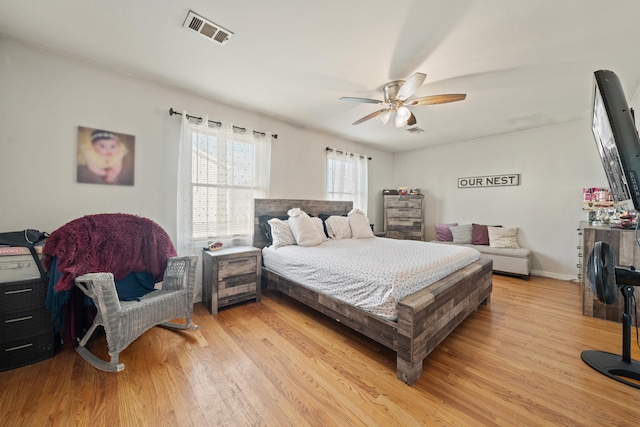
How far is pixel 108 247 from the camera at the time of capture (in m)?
2.00

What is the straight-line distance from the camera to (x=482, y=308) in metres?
2.82

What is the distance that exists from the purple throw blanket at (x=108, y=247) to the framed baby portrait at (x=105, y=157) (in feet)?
1.69

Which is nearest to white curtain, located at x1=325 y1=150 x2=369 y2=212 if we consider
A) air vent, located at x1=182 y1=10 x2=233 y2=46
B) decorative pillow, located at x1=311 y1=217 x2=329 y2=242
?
decorative pillow, located at x1=311 y1=217 x2=329 y2=242

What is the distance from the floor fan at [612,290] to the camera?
1.60 m

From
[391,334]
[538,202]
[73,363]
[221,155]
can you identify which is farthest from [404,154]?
[73,363]

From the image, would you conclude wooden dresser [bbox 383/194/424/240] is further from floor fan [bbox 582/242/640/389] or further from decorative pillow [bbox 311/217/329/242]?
floor fan [bbox 582/242/640/389]

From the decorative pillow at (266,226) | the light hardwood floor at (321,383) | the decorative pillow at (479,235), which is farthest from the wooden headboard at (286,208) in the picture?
the decorative pillow at (479,235)

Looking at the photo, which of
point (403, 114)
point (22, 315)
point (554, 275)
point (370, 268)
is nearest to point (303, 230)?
point (370, 268)

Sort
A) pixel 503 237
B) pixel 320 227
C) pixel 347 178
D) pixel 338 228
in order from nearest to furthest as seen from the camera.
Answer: pixel 320 227
pixel 338 228
pixel 503 237
pixel 347 178

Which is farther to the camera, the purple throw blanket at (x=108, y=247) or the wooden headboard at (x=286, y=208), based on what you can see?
the wooden headboard at (x=286, y=208)

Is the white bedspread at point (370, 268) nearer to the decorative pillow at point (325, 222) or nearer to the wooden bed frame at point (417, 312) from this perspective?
the wooden bed frame at point (417, 312)

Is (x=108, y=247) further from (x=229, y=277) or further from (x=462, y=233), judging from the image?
(x=462, y=233)

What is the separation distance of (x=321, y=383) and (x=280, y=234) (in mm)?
1852

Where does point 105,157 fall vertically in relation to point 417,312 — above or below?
above
